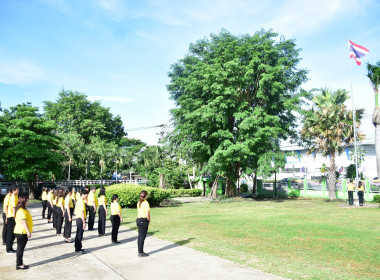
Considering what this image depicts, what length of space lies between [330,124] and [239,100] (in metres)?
7.91

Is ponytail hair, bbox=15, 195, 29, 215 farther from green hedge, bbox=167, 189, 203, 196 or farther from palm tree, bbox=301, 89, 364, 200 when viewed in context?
green hedge, bbox=167, 189, 203, 196

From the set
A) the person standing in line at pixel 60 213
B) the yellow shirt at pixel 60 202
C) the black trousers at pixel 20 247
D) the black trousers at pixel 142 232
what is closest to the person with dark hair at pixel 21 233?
the black trousers at pixel 20 247

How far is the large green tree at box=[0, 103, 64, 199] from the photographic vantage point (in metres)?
27.9

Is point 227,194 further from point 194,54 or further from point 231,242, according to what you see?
point 231,242

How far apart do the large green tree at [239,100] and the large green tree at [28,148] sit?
1225 cm

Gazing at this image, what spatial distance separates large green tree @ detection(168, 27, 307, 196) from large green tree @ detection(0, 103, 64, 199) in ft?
40.2

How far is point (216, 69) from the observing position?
2639 cm

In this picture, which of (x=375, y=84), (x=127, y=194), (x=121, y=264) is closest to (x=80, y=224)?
(x=121, y=264)

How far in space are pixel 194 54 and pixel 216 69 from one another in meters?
6.72

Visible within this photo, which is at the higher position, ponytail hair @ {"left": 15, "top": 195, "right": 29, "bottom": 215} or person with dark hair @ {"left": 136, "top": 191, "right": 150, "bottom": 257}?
ponytail hair @ {"left": 15, "top": 195, "right": 29, "bottom": 215}

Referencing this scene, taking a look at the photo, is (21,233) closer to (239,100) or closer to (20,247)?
(20,247)

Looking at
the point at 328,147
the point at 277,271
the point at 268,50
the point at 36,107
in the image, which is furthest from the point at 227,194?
the point at 277,271

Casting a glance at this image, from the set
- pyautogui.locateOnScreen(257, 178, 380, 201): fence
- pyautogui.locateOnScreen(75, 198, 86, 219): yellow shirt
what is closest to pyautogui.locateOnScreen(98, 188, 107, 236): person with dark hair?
pyautogui.locateOnScreen(75, 198, 86, 219): yellow shirt

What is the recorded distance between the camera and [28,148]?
28203 millimetres
